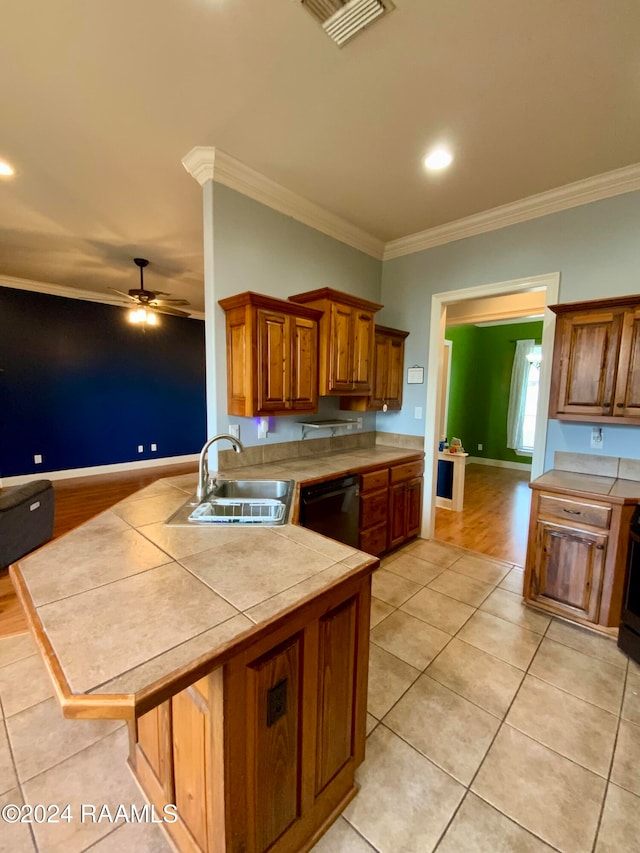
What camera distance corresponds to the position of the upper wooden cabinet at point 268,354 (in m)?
2.37

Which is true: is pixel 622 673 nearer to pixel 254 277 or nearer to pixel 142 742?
pixel 142 742

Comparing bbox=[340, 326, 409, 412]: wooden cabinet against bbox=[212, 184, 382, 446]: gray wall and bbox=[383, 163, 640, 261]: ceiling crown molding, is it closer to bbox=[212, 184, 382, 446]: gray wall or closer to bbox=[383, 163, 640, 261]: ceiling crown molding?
bbox=[212, 184, 382, 446]: gray wall

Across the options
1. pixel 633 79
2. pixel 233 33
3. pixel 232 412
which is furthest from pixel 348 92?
pixel 232 412

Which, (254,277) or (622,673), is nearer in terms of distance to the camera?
(622,673)

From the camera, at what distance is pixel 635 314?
2.27 metres

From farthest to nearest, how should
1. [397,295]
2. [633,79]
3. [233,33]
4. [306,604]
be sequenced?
[397,295], [633,79], [233,33], [306,604]

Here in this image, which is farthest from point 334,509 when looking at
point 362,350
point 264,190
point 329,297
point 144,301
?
point 144,301

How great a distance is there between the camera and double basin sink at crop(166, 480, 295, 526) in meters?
1.59

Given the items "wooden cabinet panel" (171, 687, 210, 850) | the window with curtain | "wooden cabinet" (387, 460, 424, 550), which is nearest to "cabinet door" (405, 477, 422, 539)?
"wooden cabinet" (387, 460, 424, 550)

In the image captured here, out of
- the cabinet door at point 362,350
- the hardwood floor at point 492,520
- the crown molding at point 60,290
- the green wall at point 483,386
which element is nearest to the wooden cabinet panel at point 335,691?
the cabinet door at point 362,350

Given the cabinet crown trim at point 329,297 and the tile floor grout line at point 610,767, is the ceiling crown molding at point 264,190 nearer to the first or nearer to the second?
the cabinet crown trim at point 329,297

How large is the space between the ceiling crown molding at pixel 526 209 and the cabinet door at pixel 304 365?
5.36 ft

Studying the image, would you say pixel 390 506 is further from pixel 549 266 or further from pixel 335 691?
pixel 549 266

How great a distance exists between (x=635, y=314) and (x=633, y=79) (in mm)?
1224
